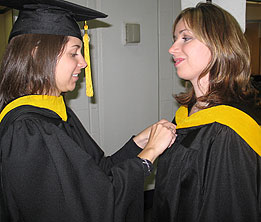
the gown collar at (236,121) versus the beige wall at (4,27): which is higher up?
the beige wall at (4,27)

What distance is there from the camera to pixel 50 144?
1.19 metres

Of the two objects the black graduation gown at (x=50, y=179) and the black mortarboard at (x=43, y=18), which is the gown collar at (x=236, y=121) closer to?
the black graduation gown at (x=50, y=179)

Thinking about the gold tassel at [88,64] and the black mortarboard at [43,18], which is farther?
the gold tassel at [88,64]

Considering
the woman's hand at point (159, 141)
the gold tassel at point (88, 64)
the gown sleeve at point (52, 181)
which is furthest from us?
the gold tassel at point (88, 64)

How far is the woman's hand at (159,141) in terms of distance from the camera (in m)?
1.39

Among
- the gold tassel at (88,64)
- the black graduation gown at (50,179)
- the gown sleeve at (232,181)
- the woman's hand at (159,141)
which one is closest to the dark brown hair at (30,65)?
the black graduation gown at (50,179)

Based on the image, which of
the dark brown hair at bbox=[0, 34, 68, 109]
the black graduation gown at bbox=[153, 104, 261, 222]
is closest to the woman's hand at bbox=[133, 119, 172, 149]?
the black graduation gown at bbox=[153, 104, 261, 222]

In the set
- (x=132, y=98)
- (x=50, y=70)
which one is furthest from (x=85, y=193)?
(x=132, y=98)

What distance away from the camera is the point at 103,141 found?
287cm

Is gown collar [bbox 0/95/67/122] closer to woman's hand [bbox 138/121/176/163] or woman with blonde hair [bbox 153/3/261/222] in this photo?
woman's hand [bbox 138/121/176/163]

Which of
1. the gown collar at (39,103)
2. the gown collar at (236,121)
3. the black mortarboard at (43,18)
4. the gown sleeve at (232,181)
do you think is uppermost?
the black mortarboard at (43,18)

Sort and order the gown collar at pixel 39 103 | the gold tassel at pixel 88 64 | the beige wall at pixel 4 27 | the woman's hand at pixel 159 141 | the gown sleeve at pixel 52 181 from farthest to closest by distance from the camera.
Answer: the beige wall at pixel 4 27
the gold tassel at pixel 88 64
the woman's hand at pixel 159 141
the gown collar at pixel 39 103
the gown sleeve at pixel 52 181

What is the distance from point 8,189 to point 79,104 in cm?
159

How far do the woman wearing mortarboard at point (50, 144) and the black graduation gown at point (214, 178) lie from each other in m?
0.14
